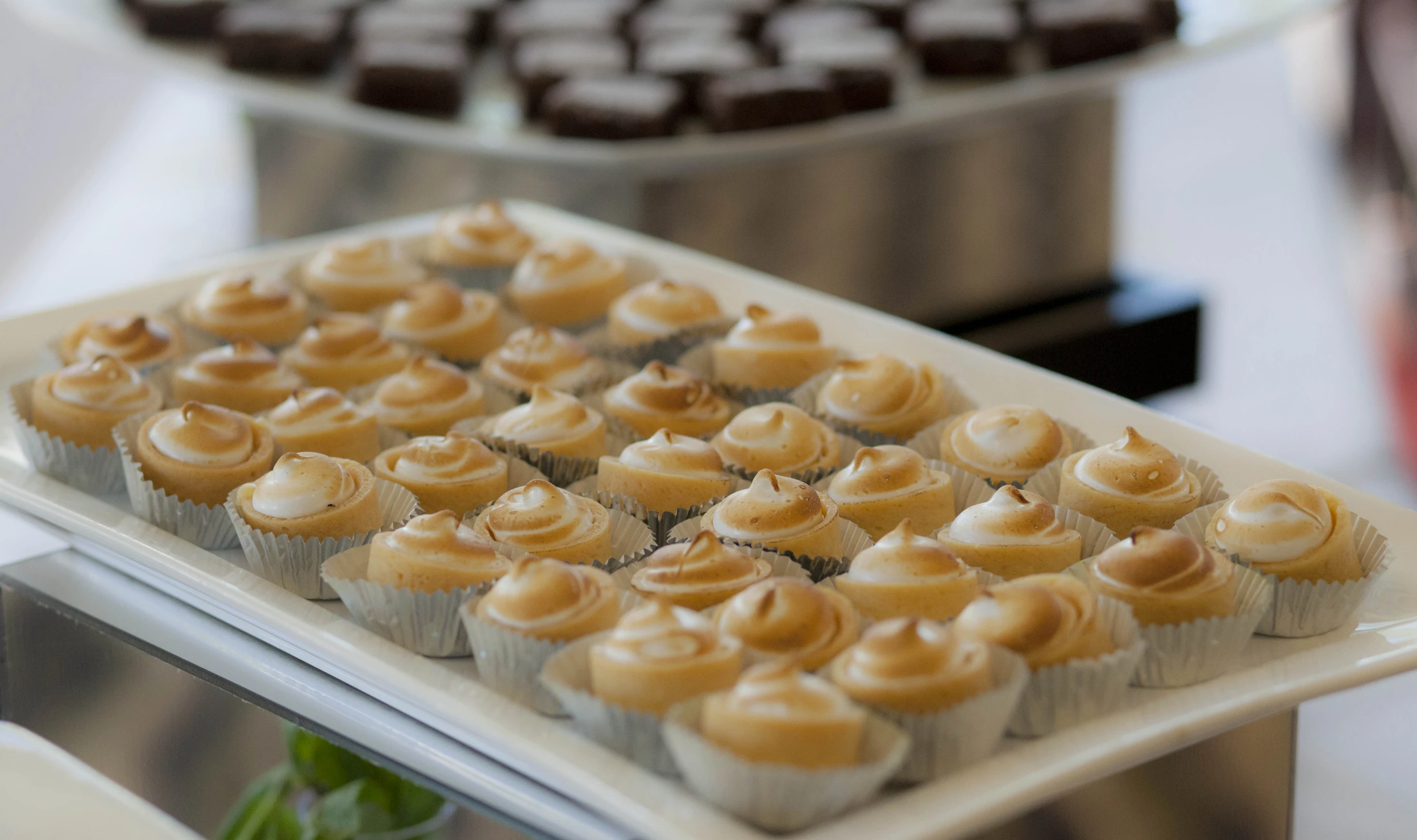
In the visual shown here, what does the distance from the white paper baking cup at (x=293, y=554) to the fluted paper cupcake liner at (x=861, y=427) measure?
473mm

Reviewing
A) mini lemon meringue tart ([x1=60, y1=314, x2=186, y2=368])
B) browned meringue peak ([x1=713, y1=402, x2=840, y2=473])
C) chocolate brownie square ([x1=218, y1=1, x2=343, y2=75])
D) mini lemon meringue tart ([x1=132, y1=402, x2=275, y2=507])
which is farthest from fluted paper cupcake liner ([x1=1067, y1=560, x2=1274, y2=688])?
chocolate brownie square ([x1=218, y1=1, x2=343, y2=75])

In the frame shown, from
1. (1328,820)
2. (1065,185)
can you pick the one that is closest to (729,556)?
(1328,820)

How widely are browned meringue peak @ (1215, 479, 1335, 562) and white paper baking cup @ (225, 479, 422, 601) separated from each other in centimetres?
70

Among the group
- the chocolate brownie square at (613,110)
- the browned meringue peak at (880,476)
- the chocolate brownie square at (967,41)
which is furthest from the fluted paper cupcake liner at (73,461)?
the chocolate brownie square at (967,41)

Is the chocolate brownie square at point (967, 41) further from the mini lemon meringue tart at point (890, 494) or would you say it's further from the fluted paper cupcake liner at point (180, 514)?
the fluted paper cupcake liner at point (180, 514)

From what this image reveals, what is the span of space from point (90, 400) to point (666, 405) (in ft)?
1.85

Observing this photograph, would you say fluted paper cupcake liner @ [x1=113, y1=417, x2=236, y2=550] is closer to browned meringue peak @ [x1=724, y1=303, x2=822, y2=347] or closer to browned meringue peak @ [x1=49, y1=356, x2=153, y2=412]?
browned meringue peak @ [x1=49, y1=356, x2=153, y2=412]

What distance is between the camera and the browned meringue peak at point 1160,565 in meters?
1.23

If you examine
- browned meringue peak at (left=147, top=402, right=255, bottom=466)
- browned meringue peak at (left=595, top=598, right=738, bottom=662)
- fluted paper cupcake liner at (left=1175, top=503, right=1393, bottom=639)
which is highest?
browned meringue peak at (left=147, top=402, right=255, bottom=466)

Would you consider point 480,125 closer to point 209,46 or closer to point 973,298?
point 209,46

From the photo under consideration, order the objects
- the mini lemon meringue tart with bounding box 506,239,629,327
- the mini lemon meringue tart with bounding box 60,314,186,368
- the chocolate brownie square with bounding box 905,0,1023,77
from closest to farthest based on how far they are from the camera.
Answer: the mini lemon meringue tart with bounding box 60,314,186,368, the mini lemon meringue tart with bounding box 506,239,629,327, the chocolate brownie square with bounding box 905,0,1023,77

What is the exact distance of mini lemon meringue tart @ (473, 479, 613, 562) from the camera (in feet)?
4.39

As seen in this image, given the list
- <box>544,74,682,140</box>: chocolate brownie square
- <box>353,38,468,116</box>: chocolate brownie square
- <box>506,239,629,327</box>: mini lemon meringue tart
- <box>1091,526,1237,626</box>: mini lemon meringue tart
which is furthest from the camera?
<box>353,38,468,116</box>: chocolate brownie square

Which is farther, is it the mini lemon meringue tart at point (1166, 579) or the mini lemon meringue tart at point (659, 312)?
the mini lemon meringue tart at point (659, 312)
